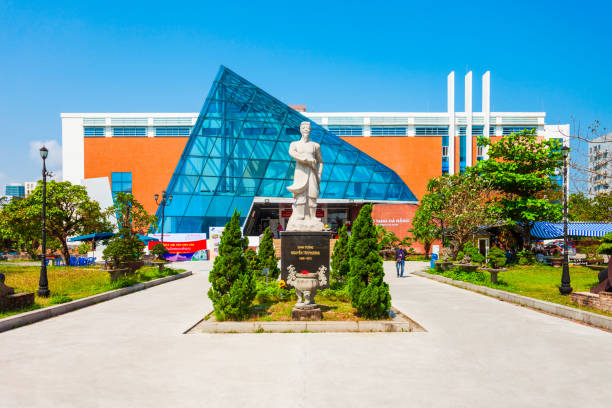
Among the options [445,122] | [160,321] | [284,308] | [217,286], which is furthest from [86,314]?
[445,122]

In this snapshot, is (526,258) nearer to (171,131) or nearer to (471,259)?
(471,259)

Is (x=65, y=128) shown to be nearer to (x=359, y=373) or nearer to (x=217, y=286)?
(x=217, y=286)

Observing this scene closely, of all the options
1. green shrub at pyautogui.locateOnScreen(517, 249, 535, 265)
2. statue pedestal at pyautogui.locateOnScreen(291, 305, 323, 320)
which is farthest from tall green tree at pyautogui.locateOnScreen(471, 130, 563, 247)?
statue pedestal at pyautogui.locateOnScreen(291, 305, 323, 320)

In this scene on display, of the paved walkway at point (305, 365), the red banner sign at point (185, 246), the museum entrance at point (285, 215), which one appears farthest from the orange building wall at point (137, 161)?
the paved walkway at point (305, 365)

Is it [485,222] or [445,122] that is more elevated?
[445,122]

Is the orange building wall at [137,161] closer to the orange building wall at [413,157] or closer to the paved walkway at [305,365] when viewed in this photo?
the orange building wall at [413,157]

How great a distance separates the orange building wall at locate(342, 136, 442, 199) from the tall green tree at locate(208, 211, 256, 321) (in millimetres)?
42029

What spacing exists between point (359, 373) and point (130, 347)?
4302mm

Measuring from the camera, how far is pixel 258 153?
41219mm

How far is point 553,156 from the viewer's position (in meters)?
29.1

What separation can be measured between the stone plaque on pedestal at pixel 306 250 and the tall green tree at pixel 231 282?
9.26 ft

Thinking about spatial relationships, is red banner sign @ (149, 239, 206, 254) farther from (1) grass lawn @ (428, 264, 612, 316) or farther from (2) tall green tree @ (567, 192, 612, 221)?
(2) tall green tree @ (567, 192, 612, 221)

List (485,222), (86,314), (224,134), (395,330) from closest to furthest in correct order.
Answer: (395,330), (86,314), (485,222), (224,134)

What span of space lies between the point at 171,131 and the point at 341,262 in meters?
41.7
